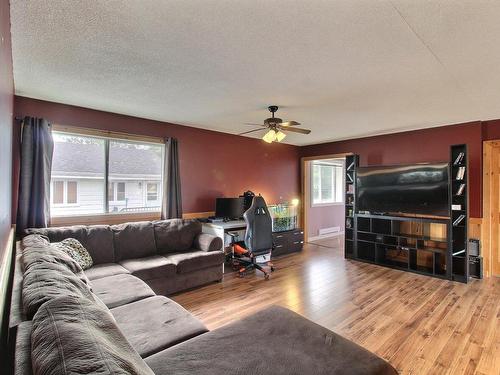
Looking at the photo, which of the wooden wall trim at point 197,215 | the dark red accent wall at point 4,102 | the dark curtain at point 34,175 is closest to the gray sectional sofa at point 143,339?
the dark red accent wall at point 4,102

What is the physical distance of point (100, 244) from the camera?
3.25 metres

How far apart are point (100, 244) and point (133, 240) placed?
1.29 ft

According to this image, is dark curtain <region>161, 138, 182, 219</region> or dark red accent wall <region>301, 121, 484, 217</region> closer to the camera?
dark red accent wall <region>301, 121, 484, 217</region>

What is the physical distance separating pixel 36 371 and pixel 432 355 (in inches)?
106

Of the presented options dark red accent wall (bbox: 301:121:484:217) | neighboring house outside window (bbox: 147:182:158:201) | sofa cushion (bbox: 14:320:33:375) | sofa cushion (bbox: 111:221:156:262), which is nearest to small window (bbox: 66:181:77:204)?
sofa cushion (bbox: 111:221:156:262)

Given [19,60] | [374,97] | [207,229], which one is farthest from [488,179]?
[19,60]

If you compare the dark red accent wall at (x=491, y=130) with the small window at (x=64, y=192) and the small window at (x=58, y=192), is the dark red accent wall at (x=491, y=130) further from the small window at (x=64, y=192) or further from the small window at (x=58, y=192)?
the small window at (x=58, y=192)

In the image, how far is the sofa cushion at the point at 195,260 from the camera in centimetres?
332

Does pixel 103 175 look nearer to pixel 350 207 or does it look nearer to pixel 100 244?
pixel 100 244

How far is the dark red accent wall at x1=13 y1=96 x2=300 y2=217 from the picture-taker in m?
3.47

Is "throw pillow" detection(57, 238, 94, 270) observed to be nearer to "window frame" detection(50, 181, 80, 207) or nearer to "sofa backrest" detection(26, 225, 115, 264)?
"sofa backrest" detection(26, 225, 115, 264)

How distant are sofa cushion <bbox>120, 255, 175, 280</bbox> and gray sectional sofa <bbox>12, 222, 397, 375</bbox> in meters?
0.71

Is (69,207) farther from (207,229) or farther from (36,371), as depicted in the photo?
(36,371)

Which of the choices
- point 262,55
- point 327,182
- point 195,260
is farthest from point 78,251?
point 327,182
